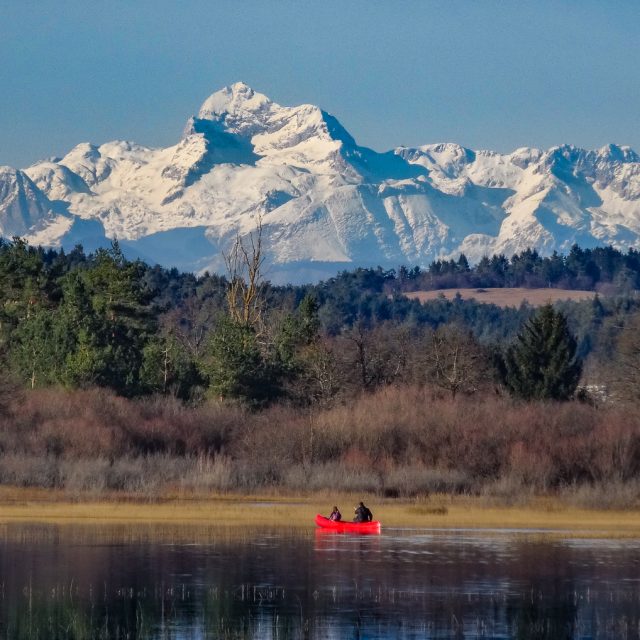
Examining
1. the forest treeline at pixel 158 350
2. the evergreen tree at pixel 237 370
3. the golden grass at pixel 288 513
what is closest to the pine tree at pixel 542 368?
the forest treeline at pixel 158 350

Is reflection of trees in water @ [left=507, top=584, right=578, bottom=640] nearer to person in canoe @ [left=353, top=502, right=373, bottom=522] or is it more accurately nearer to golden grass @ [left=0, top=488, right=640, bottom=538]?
person in canoe @ [left=353, top=502, right=373, bottom=522]

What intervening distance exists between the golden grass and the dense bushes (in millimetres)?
2555

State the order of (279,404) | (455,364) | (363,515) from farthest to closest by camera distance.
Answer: (455,364), (279,404), (363,515)

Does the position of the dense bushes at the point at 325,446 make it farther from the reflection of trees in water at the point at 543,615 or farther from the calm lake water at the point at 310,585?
the reflection of trees in water at the point at 543,615

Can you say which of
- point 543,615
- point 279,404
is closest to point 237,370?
point 279,404

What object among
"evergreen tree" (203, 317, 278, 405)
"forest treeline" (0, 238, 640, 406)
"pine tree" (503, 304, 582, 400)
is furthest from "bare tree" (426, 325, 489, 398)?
"evergreen tree" (203, 317, 278, 405)

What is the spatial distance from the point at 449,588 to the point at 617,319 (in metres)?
144

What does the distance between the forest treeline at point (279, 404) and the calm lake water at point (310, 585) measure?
49.6 feet

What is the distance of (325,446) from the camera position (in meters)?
83.0

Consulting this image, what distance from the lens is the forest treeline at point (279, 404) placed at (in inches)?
2940

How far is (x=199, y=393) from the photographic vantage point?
103 meters

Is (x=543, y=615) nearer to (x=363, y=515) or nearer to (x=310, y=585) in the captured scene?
(x=310, y=585)

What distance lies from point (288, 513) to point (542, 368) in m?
45.9

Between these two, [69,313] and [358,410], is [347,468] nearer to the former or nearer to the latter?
[358,410]
